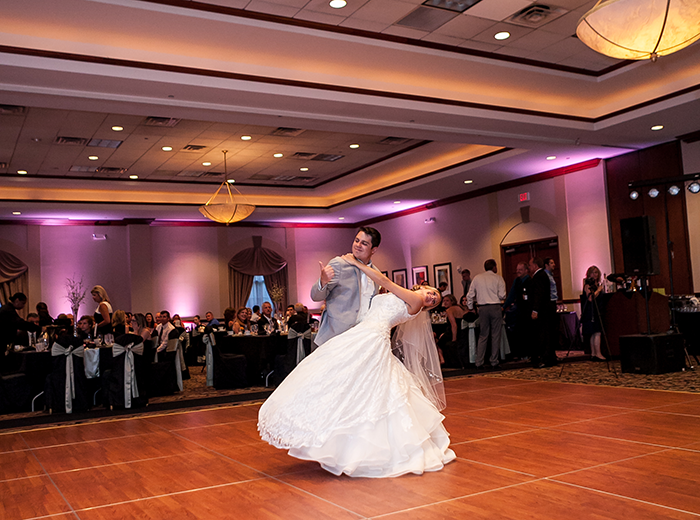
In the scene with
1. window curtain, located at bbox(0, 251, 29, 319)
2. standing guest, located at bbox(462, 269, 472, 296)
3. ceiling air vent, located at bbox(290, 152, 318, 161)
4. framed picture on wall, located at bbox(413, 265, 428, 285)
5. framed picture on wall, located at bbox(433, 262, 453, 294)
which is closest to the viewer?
ceiling air vent, located at bbox(290, 152, 318, 161)

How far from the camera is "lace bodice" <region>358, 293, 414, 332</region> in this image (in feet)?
13.0

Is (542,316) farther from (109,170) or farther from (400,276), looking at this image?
(109,170)

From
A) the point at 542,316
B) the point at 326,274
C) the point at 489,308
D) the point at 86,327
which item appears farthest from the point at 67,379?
the point at 542,316

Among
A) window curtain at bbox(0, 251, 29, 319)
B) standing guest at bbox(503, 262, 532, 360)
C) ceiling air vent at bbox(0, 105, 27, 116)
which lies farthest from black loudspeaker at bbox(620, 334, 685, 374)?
window curtain at bbox(0, 251, 29, 319)

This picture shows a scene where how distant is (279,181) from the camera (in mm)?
14281

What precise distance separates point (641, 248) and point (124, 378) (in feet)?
21.2

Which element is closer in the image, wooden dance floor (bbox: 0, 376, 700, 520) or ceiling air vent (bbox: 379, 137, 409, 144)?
wooden dance floor (bbox: 0, 376, 700, 520)

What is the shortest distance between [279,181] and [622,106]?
7624 mm

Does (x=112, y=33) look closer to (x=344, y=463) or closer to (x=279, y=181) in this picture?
(x=344, y=463)

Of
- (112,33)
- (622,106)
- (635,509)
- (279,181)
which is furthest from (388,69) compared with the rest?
(279,181)

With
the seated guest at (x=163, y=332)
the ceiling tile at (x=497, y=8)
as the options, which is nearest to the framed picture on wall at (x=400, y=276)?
the seated guest at (x=163, y=332)

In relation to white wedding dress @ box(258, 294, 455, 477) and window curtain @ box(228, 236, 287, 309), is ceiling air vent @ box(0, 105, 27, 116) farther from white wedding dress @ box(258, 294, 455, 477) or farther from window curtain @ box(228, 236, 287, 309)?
window curtain @ box(228, 236, 287, 309)

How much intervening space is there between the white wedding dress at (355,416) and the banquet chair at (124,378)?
3.96 metres

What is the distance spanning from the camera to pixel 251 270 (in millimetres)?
16609
